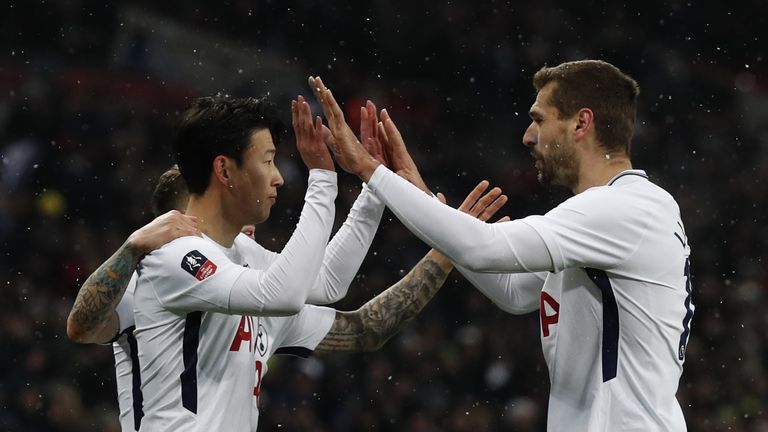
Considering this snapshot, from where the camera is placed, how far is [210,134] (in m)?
4.26

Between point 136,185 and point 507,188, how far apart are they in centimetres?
393

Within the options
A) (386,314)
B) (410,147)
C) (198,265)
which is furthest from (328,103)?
(410,147)

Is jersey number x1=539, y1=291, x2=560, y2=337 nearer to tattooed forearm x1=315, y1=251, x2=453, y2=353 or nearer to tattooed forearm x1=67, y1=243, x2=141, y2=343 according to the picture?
tattooed forearm x1=315, y1=251, x2=453, y2=353

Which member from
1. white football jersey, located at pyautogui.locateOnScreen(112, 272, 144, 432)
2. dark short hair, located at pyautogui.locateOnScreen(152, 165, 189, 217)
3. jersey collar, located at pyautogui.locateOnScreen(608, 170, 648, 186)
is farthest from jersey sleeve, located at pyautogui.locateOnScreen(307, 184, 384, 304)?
jersey collar, located at pyautogui.locateOnScreen(608, 170, 648, 186)

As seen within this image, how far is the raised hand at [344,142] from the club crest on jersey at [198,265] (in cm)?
57

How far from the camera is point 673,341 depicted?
12.9 feet

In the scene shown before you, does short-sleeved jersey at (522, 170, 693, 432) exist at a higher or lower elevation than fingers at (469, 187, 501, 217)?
lower

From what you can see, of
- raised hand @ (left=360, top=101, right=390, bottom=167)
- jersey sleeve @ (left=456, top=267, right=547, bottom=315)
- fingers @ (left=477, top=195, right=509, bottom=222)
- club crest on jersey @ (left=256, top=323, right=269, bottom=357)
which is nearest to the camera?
club crest on jersey @ (left=256, top=323, right=269, bottom=357)

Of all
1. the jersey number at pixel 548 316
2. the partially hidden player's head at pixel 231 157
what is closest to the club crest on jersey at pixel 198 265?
the partially hidden player's head at pixel 231 157

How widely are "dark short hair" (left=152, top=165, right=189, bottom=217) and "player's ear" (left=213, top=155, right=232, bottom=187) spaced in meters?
0.44

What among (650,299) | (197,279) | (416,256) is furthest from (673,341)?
(416,256)

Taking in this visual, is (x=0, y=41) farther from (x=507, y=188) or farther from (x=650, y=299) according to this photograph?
(x=650, y=299)

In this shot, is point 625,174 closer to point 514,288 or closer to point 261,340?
point 514,288

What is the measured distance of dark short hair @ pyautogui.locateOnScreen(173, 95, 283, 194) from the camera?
425cm
